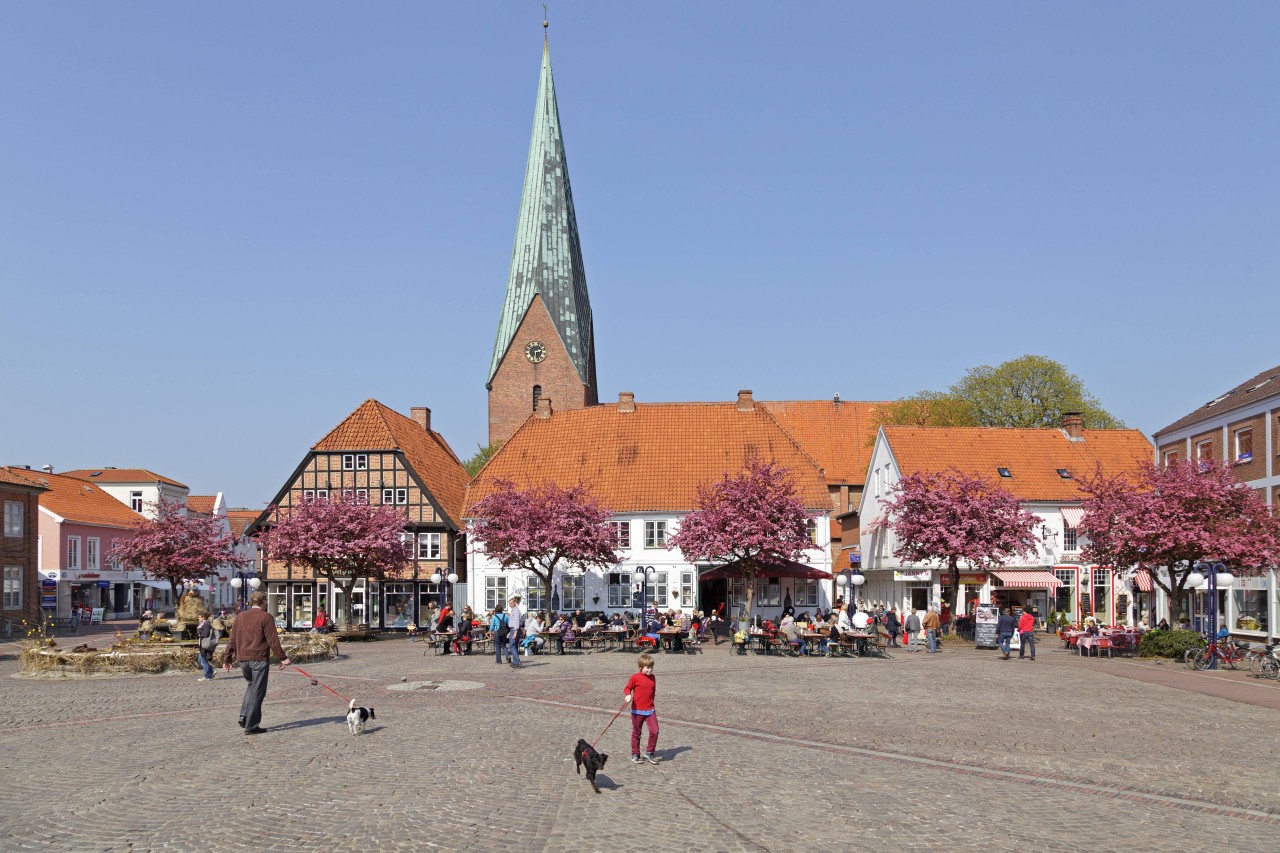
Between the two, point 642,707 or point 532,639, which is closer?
point 642,707

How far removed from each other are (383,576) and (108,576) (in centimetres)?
3057

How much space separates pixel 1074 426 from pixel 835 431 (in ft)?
63.8

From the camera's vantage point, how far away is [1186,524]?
3272 centimetres

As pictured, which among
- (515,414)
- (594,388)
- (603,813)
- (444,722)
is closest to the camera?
(603,813)

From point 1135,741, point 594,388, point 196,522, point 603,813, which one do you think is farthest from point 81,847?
point 594,388

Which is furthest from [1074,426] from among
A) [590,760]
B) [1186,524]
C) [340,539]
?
[590,760]

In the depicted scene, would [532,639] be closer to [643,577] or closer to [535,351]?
[643,577]

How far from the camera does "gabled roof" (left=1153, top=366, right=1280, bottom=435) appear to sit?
39438 mm

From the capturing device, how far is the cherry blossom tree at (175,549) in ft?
176

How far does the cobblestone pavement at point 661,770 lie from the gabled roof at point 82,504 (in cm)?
4630

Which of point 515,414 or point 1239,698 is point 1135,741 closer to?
point 1239,698

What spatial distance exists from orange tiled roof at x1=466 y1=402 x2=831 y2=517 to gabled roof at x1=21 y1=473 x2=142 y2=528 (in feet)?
86.9

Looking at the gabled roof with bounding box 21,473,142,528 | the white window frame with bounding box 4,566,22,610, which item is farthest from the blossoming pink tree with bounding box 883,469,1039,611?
the gabled roof with bounding box 21,473,142,528

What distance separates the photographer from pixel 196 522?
182 feet
